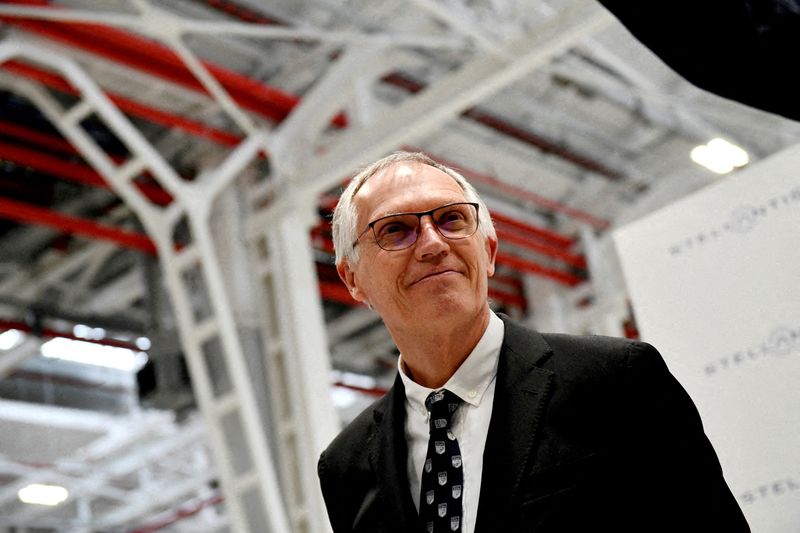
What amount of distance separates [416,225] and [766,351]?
4.30 feet

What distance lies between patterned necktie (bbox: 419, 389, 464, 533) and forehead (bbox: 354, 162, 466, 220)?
0.34 meters

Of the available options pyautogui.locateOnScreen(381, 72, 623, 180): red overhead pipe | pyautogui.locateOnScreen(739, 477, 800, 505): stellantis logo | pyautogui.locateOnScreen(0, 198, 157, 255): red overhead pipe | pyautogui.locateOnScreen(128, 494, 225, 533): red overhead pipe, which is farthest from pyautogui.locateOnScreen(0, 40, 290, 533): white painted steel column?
pyautogui.locateOnScreen(128, 494, 225, 533): red overhead pipe

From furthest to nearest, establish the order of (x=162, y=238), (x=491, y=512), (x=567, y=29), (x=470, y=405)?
(x=162, y=238) → (x=567, y=29) → (x=470, y=405) → (x=491, y=512)

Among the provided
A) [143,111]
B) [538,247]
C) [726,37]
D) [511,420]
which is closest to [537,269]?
[538,247]

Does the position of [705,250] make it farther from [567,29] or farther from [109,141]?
[109,141]

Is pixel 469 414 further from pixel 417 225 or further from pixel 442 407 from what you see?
pixel 417 225

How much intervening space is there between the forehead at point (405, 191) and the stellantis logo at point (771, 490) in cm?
126

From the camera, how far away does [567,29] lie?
586 cm

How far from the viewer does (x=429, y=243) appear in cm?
173

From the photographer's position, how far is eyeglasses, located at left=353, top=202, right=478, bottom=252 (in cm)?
177

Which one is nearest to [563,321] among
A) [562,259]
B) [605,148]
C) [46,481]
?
[562,259]

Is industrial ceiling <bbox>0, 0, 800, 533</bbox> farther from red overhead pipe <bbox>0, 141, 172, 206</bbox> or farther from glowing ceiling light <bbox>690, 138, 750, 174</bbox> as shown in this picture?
glowing ceiling light <bbox>690, 138, 750, 174</bbox>

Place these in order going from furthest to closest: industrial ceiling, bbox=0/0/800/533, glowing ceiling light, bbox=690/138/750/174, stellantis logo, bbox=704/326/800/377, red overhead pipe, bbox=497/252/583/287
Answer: red overhead pipe, bbox=497/252/583/287
glowing ceiling light, bbox=690/138/750/174
industrial ceiling, bbox=0/0/800/533
stellantis logo, bbox=704/326/800/377

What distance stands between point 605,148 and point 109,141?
4.68m
